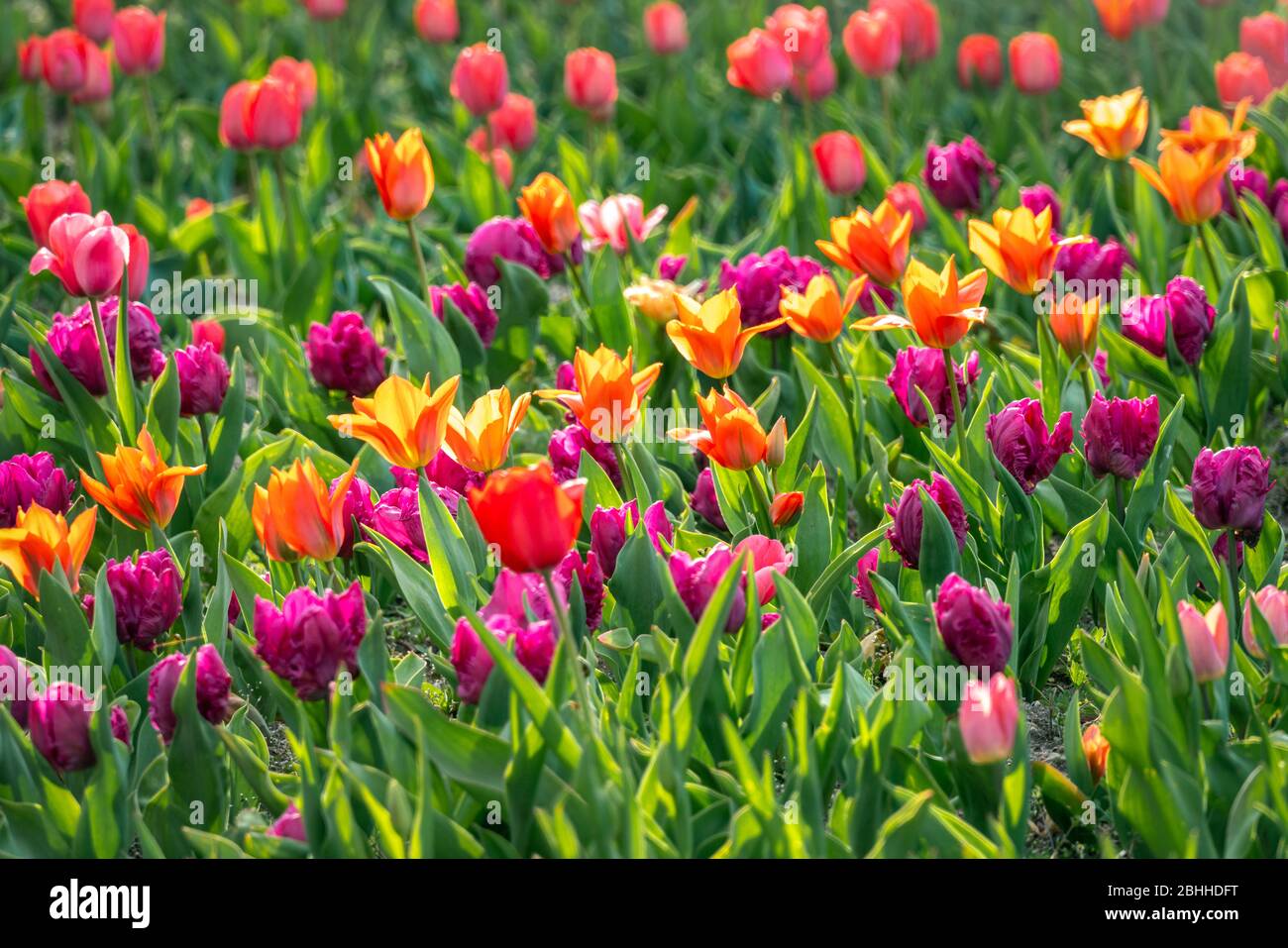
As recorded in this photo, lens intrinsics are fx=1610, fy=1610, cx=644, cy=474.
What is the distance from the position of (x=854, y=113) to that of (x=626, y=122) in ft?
2.54

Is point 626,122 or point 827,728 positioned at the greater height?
point 626,122

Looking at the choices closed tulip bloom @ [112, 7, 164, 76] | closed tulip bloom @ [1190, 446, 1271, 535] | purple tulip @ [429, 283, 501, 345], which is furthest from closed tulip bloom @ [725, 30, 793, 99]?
closed tulip bloom @ [1190, 446, 1271, 535]

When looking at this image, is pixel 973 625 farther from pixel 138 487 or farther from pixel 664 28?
pixel 664 28

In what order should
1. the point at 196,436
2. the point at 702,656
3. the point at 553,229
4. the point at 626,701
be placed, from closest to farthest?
the point at 702,656, the point at 626,701, the point at 196,436, the point at 553,229

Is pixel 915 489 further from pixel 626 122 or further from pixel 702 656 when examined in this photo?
pixel 626 122

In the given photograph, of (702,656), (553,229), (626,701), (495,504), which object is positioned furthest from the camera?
(553,229)

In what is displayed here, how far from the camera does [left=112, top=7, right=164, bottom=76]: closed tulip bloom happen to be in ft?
15.5

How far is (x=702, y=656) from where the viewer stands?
2209mm

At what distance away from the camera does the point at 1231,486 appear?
2467mm

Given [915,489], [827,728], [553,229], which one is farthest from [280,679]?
[553,229]

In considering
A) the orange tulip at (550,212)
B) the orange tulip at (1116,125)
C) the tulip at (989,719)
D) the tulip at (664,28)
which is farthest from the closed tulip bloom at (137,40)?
the tulip at (989,719)

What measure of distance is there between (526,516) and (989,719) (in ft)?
2.11

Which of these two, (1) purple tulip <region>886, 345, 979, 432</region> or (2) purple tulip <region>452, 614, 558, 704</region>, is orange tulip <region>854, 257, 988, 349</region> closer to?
(1) purple tulip <region>886, 345, 979, 432</region>

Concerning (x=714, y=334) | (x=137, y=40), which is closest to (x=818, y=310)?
(x=714, y=334)
